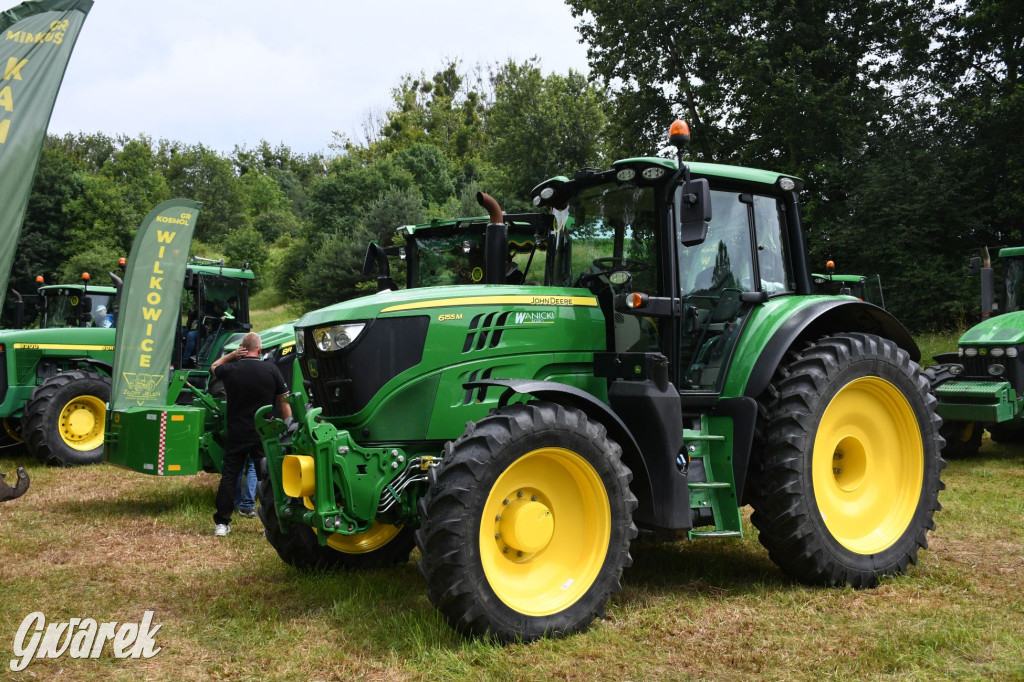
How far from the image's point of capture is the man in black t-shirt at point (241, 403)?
7172 mm

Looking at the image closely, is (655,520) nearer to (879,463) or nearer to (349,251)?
(879,463)

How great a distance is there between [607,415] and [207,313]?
860 centimetres

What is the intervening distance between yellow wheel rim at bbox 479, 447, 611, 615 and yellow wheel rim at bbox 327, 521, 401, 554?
1.21m

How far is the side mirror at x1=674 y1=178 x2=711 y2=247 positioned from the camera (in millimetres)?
4762

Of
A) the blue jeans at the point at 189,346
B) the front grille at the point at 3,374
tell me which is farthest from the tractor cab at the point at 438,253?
the front grille at the point at 3,374

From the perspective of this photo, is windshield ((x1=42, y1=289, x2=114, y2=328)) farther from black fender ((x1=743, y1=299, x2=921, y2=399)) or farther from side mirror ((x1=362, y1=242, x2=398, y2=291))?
black fender ((x1=743, y1=299, x2=921, y2=399))

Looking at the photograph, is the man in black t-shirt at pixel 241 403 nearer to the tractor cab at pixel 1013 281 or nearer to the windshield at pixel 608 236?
the windshield at pixel 608 236

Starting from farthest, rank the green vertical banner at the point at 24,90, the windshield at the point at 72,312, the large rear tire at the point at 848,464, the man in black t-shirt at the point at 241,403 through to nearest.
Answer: the windshield at the point at 72,312 < the man in black t-shirt at the point at 241,403 < the large rear tire at the point at 848,464 < the green vertical banner at the point at 24,90

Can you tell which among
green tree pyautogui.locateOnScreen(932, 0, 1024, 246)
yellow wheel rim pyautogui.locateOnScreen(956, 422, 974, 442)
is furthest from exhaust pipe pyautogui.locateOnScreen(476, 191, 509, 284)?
green tree pyautogui.locateOnScreen(932, 0, 1024, 246)

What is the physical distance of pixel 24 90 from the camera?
4492mm

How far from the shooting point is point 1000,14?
19.6 m

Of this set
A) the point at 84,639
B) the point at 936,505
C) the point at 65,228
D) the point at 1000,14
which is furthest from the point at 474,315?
the point at 65,228

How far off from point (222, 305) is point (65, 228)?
127 feet

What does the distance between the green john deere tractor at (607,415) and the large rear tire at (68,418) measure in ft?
21.1
